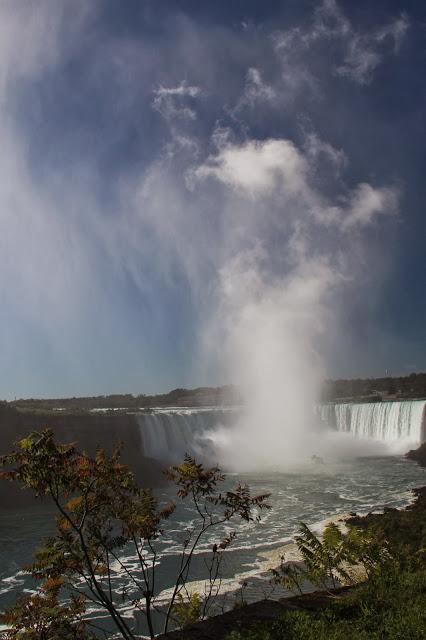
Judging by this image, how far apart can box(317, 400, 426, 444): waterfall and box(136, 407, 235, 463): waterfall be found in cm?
1468

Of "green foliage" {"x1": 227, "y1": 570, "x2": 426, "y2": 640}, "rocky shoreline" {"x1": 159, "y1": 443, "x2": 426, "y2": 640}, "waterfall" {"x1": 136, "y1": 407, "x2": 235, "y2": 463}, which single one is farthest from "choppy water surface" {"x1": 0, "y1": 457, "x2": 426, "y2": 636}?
"waterfall" {"x1": 136, "y1": 407, "x2": 235, "y2": 463}

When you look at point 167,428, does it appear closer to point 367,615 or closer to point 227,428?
point 227,428

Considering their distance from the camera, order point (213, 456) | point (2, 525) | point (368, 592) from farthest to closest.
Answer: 1. point (213, 456)
2. point (2, 525)
3. point (368, 592)

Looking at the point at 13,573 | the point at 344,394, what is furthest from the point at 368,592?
the point at 344,394

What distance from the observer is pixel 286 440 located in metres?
57.6

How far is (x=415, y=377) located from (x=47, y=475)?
411 ft

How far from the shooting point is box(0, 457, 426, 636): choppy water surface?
1606 cm

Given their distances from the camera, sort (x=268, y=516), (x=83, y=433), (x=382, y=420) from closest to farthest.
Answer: (x=268, y=516), (x=83, y=433), (x=382, y=420)

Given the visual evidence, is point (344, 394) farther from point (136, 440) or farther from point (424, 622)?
point (424, 622)

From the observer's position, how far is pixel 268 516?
23.7 metres

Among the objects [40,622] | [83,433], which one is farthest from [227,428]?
[40,622]

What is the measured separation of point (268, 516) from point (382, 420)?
3334cm

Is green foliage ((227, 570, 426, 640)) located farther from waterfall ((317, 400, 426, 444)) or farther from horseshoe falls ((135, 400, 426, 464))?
waterfall ((317, 400, 426, 444))

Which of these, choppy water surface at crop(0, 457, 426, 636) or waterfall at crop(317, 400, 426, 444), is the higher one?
waterfall at crop(317, 400, 426, 444)
